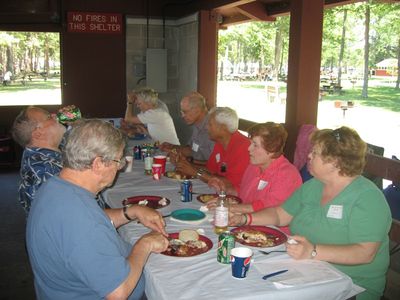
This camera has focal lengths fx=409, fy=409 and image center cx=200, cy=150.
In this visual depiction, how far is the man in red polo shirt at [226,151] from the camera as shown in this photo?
10.3 ft

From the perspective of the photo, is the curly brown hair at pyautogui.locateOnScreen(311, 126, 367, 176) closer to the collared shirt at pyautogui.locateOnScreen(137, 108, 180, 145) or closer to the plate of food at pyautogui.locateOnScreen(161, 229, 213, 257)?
the plate of food at pyautogui.locateOnScreen(161, 229, 213, 257)

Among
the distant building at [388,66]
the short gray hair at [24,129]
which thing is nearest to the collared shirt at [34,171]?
the short gray hair at [24,129]

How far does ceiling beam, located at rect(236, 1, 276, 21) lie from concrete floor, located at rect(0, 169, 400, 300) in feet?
12.2

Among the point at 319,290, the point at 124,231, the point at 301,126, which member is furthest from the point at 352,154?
the point at 301,126

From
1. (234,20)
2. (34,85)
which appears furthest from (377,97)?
(34,85)

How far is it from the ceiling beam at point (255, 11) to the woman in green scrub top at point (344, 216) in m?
4.13

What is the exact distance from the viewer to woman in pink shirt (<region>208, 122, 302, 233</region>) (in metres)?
2.37

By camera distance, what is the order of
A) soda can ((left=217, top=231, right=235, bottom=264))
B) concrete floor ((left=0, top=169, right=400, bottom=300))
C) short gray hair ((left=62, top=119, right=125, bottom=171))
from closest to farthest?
1. short gray hair ((left=62, top=119, right=125, bottom=171))
2. soda can ((left=217, top=231, right=235, bottom=264))
3. concrete floor ((left=0, top=169, right=400, bottom=300))

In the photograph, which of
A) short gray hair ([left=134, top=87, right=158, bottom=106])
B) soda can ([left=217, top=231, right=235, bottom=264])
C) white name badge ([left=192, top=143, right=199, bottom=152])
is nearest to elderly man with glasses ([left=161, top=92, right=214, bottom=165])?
white name badge ([left=192, top=143, right=199, bottom=152])

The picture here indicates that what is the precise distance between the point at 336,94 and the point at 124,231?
1640 cm

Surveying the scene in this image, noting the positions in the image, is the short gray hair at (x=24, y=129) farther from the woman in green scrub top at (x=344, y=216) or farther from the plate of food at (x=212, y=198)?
the woman in green scrub top at (x=344, y=216)

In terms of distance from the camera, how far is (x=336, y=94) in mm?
17078

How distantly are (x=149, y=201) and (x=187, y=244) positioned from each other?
0.68 m

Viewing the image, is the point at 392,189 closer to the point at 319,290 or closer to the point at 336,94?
the point at 319,290
